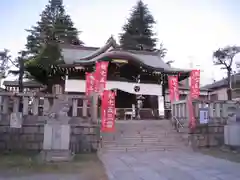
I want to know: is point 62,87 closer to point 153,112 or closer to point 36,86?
point 153,112

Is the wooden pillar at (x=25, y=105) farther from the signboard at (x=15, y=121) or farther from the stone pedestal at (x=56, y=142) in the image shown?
the stone pedestal at (x=56, y=142)

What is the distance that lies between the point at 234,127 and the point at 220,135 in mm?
1720

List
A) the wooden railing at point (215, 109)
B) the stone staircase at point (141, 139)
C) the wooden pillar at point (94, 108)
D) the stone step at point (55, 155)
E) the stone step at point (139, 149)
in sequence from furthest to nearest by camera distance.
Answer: the wooden railing at point (215, 109) → the wooden pillar at point (94, 108) → the stone staircase at point (141, 139) → the stone step at point (139, 149) → the stone step at point (55, 155)

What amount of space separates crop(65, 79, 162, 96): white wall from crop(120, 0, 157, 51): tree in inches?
651

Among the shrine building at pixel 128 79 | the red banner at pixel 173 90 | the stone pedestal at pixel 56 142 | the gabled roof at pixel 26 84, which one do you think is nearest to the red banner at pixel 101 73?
the shrine building at pixel 128 79

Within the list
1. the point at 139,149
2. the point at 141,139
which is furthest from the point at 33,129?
the point at 141,139

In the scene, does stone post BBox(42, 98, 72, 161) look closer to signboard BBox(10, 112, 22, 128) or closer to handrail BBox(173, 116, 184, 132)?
signboard BBox(10, 112, 22, 128)

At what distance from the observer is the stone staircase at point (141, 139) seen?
10.2 meters

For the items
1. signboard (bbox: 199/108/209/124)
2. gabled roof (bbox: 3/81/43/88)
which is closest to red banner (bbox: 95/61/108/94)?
signboard (bbox: 199/108/209/124)

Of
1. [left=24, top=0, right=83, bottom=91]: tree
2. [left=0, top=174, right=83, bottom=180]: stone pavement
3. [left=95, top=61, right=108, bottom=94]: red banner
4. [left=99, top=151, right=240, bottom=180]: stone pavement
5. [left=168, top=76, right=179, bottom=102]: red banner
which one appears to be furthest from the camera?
[left=24, top=0, right=83, bottom=91]: tree

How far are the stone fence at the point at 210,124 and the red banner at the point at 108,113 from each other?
3.74 meters

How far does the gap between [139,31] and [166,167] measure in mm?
31786

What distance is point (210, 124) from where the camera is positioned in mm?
11297

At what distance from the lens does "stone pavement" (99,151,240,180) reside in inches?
232
